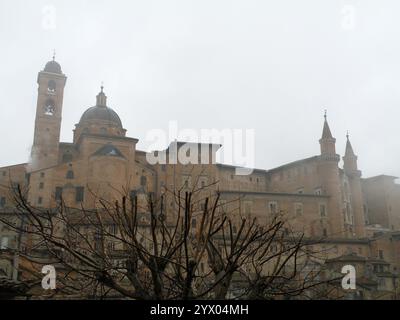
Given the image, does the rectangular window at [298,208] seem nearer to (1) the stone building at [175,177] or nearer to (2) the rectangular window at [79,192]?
(1) the stone building at [175,177]

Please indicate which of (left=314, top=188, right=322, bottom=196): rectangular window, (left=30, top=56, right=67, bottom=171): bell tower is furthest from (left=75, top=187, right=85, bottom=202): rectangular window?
(left=314, top=188, right=322, bottom=196): rectangular window

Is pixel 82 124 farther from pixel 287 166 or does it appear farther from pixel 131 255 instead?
pixel 131 255

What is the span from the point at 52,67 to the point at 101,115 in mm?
7928

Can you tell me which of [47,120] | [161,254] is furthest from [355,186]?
[161,254]

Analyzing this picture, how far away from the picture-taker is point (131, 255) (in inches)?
243

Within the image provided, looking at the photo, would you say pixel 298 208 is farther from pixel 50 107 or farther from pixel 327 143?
pixel 50 107

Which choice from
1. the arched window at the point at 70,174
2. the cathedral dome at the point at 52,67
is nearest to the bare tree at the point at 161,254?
the arched window at the point at 70,174

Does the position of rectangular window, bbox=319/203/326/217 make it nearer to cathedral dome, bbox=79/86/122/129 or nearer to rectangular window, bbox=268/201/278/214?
rectangular window, bbox=268/201/278/214

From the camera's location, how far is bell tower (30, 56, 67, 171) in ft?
178

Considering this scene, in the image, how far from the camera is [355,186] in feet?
209

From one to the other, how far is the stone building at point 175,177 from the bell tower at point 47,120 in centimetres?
11

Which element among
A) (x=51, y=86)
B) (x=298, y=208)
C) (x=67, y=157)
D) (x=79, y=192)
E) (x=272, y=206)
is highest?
(x=51, y=86)
